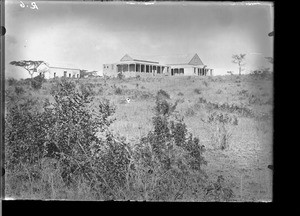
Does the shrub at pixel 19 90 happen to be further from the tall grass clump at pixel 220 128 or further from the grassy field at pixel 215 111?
the tall grass clump at pixel 220 128

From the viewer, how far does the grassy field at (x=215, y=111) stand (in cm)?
440

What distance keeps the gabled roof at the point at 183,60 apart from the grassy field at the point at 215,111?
0.55 ft

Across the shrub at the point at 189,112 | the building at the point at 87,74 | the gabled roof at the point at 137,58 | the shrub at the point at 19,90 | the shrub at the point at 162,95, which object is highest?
the gabled roof at the point at 137,58

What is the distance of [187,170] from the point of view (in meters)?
4.43

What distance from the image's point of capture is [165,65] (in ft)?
14.5

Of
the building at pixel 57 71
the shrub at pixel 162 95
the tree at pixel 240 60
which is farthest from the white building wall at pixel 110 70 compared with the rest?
the tree at pixel 240 60

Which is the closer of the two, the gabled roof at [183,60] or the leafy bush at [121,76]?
the gabled roof at [183,60]

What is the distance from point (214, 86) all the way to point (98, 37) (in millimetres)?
1336

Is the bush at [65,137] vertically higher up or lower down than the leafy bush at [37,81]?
lower down

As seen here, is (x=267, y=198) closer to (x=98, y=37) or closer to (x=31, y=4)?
(x=98, y=37)

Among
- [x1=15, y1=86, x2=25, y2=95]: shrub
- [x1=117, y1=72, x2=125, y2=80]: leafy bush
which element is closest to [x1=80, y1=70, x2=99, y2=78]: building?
[x1=117, y1=72, x2=125, y2=80]: leafy bush
